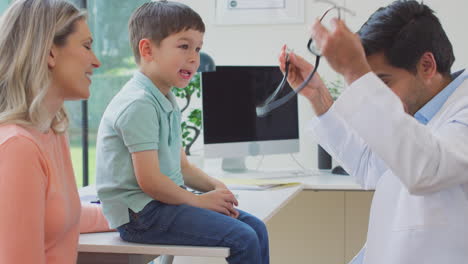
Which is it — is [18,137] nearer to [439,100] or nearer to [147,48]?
[147,48]

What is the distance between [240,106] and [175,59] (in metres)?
1.14

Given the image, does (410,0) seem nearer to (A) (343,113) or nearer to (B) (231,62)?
(A) (343,113)

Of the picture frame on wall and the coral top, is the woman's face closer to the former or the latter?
the coral top

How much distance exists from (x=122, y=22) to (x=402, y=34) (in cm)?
357

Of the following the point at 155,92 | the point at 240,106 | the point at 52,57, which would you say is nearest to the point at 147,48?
the point at 155,92

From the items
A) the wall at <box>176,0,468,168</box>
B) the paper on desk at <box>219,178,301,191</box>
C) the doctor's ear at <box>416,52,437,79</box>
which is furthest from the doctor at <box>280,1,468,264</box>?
the wall at <box>176,0,468,168</box>

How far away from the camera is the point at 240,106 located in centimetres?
314

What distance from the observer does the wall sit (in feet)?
11.5

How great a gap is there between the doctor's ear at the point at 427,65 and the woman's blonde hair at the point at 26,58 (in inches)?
32.4

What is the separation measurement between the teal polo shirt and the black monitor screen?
1.16 meters

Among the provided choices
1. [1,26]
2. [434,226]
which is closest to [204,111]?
[1,26]

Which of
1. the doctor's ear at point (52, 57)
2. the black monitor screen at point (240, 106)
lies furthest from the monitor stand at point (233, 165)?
the doctor's ear at point (52, 57)

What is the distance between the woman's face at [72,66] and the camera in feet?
5.25

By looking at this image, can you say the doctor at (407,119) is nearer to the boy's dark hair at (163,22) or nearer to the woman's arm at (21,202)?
the boy's dark hair at (163,22)
